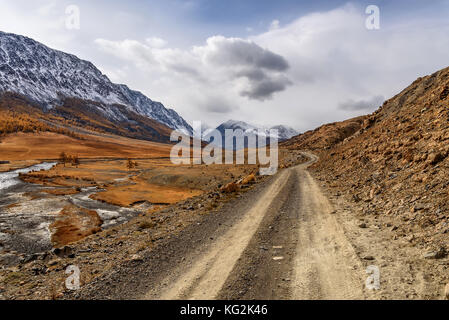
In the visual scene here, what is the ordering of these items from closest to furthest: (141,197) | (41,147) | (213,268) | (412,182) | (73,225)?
(213,268) < (412,182) < (73,225) < (141,197) < (41,147)

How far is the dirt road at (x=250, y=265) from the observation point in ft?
24.5

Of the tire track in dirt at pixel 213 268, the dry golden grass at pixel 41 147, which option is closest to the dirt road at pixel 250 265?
the tire track in dirt at pixel 213 268

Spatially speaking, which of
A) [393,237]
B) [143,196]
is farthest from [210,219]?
[143,196]

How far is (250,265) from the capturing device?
9195 millimetres

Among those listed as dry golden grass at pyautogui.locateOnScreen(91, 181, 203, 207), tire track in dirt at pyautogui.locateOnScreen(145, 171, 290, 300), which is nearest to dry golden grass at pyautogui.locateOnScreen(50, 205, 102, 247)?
dry golden grass at pyautogui.locateOnScreen(91, 181, 203, 207)

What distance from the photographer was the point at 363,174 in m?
22.5

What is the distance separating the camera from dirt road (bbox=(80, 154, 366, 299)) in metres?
7.47

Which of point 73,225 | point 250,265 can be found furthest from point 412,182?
point 73,225

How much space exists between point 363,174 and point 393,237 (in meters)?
13.6

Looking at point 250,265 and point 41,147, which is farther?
point 41,147

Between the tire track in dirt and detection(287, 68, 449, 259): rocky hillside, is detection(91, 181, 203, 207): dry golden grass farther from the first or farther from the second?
the tire track in dirt

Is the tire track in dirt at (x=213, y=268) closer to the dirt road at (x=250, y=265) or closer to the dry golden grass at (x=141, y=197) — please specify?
the dirt road at (x=250, y=265)

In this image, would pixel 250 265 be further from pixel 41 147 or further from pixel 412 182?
pixel 41 147
